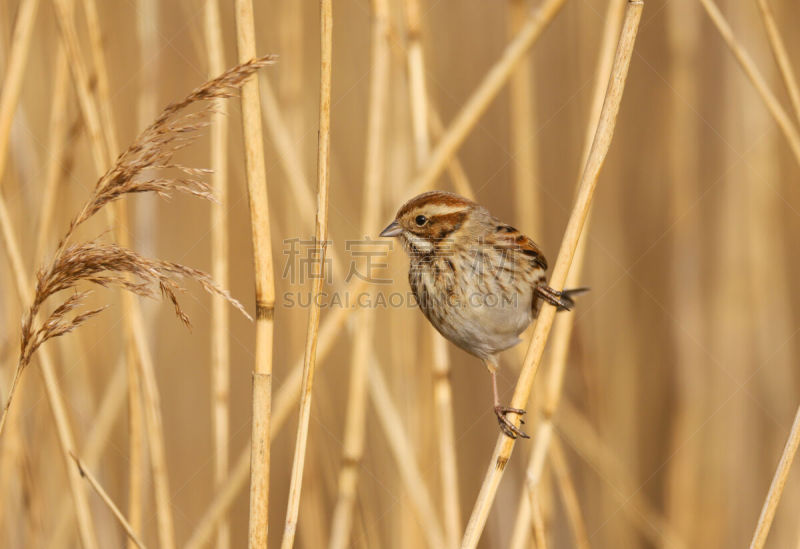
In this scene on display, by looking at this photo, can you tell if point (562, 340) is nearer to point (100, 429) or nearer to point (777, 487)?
point (777, 487)

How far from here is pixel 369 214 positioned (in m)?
2.03

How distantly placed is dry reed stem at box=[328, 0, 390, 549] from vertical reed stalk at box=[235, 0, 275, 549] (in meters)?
0.57

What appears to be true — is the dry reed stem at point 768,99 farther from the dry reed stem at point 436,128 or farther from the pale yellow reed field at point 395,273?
the dry reed stem at point 436,128

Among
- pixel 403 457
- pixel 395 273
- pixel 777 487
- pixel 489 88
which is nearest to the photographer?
pixel 777 487

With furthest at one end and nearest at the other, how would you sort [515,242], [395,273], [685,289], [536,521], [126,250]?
[685,289]
[395,273]
[515,242]
[536,521]
[126,250]

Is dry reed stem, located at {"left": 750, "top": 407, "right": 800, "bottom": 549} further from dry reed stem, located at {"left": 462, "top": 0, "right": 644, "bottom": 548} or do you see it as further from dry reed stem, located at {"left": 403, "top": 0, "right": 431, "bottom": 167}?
dry reed stem, located at {"left": 403, "top": 0, "right": 431, "bottom": 167}

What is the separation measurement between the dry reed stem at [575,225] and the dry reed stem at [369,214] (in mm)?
491

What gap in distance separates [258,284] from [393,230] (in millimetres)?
868

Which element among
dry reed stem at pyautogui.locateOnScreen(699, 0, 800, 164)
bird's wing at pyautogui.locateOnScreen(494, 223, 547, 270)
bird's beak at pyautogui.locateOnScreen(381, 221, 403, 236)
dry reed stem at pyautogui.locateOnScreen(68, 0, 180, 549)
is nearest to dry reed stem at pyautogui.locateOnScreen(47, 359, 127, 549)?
dry reed stem at pyautogui.locateOnScreen(68, 0, 180, 549)

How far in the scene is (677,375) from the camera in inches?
116

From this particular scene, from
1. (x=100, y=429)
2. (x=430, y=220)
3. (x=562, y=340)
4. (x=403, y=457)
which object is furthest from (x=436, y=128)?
(x=100, y=429)

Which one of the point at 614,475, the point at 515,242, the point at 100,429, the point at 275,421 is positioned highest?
the point at 515,242

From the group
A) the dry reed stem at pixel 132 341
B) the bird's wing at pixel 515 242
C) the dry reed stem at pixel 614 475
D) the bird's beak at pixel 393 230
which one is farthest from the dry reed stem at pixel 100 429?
the dry reed stem at pixel 614 475

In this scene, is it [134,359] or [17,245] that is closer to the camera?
[17,245]
